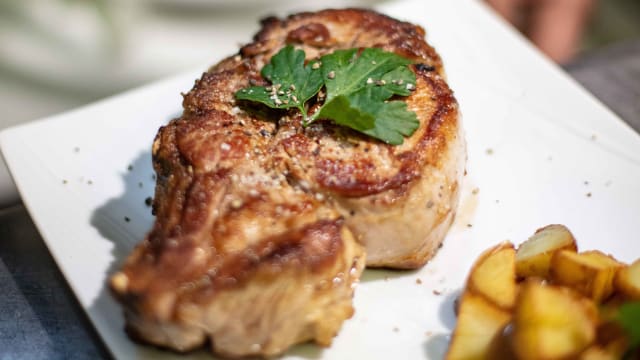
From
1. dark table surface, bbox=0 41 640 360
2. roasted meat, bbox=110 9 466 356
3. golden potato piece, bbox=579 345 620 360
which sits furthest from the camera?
dark table surface, bbox=0 41 640 360

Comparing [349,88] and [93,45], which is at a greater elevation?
[349,88]

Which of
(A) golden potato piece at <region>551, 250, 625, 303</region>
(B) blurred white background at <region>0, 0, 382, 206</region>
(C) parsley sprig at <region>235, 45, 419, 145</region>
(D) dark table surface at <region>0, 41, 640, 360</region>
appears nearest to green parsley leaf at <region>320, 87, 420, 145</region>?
(C) parsley sprig at <region>235, 45, 419, 145</region>

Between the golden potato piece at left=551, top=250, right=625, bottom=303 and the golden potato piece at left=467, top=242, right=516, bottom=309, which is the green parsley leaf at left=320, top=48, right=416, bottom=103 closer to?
the golden potato piece at left=467, top=242, right=516, bottom=309

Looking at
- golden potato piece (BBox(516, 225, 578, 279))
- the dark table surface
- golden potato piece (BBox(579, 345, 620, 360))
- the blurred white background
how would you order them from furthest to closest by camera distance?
1. the blurred white background
2. the dark table surface
3. golden potato piece (BBox(516, 225, 578, 279))
4. golden potato piece (BBox(579, 345, 620, 360))

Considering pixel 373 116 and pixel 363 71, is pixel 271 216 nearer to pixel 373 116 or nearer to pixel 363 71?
pixel 373 116

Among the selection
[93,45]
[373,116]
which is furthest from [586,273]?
[93,45]

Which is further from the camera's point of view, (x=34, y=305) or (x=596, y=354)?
(x=34, y=305)
